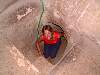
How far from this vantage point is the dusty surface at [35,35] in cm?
308

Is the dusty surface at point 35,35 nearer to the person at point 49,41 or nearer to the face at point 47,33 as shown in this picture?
the person at point 49,41

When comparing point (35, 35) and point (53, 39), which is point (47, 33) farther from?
point (35, 35)

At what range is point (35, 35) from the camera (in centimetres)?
325

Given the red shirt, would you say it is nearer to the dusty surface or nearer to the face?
the face

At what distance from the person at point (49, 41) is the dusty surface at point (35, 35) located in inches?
3.5

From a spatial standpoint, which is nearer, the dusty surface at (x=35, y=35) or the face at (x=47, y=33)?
the face at (x=47, y=33)

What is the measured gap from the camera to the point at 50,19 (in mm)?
3395

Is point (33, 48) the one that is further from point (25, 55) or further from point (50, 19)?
point (50, 19)

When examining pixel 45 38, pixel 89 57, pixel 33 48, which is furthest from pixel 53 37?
pixel 89 57

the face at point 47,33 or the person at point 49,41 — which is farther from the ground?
the face at point 47,33

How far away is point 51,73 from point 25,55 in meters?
0.40

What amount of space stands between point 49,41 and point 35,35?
413 mm

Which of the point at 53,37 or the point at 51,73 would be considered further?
the point at 51,73

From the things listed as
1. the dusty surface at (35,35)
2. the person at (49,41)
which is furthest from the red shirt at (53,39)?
the dusty surface at (35,35)
